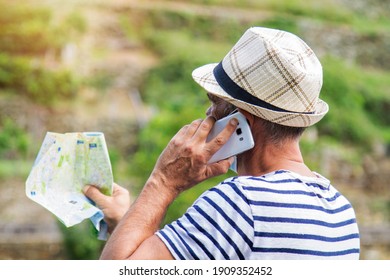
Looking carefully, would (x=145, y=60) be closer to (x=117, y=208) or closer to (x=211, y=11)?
(x=211, y=11)

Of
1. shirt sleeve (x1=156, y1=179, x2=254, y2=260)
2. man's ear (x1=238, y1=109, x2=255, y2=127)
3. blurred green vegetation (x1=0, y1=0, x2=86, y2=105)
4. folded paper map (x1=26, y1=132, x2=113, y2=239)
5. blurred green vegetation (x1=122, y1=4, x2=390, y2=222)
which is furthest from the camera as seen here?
blurred green vegetation (x1=0, y1=0, x2=86, y2=105)

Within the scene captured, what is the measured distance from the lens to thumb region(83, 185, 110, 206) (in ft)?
4.91

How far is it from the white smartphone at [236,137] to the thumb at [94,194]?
0.26 m

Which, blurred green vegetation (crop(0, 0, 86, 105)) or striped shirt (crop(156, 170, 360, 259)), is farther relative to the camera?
blurred green vegetation (crop(0, 0, 86, 105))

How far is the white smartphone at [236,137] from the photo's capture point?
1.31 meters

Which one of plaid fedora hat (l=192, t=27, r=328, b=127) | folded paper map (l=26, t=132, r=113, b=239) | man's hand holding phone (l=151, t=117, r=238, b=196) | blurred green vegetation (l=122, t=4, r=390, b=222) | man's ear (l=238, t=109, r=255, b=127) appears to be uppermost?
plaid fedora hat (l=192, t=27, r=328, b=127)

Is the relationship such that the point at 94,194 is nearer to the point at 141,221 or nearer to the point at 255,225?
the point at 141,221

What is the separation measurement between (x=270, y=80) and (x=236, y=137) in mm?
101

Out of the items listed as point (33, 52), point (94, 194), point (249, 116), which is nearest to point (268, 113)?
point (249, 116)

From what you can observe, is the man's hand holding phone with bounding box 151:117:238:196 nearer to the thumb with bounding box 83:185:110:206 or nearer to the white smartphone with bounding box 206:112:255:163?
the white smartphone with bounding box 206:112:255:163

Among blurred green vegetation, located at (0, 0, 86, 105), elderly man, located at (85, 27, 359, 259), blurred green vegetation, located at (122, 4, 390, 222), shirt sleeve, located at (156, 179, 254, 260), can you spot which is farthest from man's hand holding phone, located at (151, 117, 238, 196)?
blurred green vegetation, located at (0, 0, 86, 105)

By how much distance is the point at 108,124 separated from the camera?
573 inches

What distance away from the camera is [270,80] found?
1.30m

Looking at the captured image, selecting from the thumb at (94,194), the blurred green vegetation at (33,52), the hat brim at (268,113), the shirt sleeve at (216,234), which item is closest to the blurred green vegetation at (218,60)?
the blurred green vegetation at (33,52)
